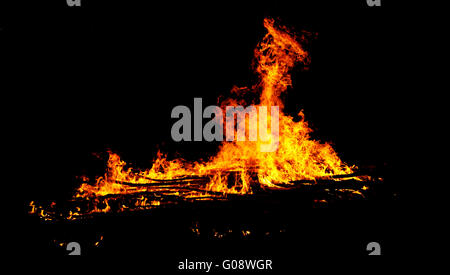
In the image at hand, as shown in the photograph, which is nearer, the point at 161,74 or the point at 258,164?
the point at 258,164

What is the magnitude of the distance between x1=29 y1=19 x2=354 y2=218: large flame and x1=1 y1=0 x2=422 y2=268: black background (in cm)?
18

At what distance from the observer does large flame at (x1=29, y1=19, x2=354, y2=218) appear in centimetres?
301

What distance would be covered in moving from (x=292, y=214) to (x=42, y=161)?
127 inches

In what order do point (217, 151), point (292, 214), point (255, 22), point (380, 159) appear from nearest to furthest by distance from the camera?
point (292, 214) → point (380, 159) → point (255, 22) → point (217, 151)

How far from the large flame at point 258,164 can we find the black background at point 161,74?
184mm

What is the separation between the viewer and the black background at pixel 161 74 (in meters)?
3.60

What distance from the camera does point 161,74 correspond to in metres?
3.98

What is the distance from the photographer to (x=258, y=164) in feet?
11.4

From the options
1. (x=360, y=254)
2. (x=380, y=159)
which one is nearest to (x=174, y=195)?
(x=360, y=254)

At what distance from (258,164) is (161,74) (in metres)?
1.90

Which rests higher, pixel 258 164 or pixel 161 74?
pixel 161 74

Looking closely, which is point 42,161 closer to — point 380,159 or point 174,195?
point 174,195

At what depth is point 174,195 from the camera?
2857mm
